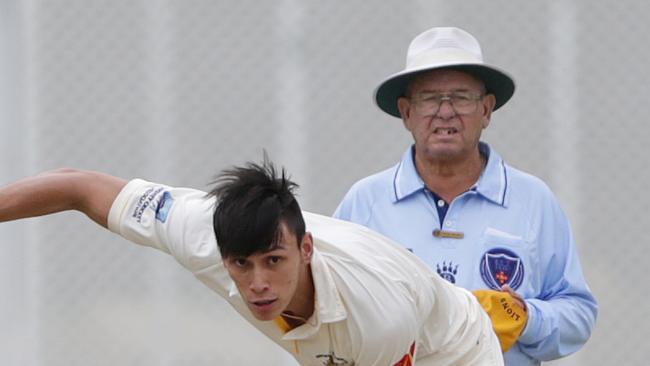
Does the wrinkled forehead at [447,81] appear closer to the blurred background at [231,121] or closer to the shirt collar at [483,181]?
the shirt collar at [483,181]

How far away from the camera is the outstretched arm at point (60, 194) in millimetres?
2016

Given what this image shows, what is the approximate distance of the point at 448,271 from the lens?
2.43m

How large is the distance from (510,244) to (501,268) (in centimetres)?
4

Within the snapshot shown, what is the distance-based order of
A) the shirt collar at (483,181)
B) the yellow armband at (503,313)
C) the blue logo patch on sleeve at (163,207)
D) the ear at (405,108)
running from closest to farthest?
the blue logo patch on sleeve at (163,207) < the yellow armband at (503,313) < the shirt collar at (483,181) < the ear at (405,108)

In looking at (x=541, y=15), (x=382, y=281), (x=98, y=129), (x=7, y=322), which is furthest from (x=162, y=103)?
(x=382, y=281)

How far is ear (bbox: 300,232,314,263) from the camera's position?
202 cm

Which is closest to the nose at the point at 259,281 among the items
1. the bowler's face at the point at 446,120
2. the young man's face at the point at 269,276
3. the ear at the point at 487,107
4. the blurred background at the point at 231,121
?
the young man's face at the point at 269,276

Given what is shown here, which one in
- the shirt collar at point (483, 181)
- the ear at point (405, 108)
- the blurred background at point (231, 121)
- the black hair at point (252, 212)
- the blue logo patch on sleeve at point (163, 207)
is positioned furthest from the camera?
the blurred background at point (231, 121)

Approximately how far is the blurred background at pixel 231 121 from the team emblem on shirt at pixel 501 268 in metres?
0.89

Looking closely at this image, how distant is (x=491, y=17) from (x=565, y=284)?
1.04 meters

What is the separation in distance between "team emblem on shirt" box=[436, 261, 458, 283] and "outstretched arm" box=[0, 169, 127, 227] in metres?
0.58

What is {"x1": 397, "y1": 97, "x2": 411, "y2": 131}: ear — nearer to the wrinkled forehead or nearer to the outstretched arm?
the wrinkled forehead

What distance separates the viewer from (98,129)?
333 cm

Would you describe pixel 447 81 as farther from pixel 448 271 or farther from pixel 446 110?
pixel 448 271
